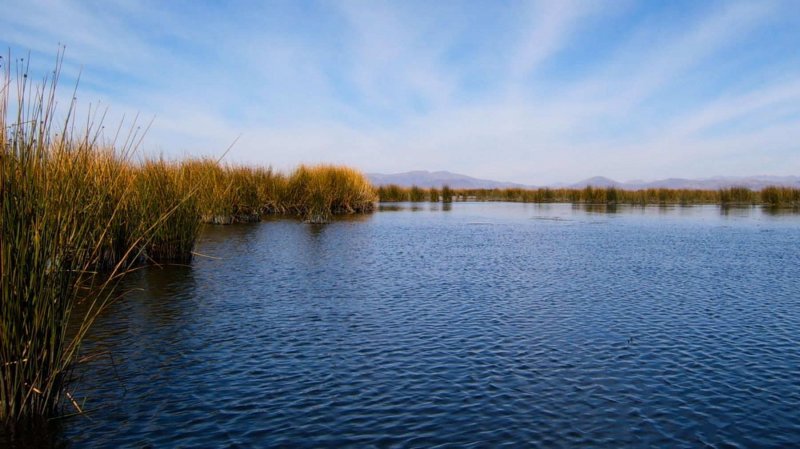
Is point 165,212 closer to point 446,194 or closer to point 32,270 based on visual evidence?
point 32,270

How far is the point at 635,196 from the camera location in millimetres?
75250

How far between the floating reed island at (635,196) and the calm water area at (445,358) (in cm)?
5545

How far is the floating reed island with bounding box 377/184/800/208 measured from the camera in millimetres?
64188

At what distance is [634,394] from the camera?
7.24m

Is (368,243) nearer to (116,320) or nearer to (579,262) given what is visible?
(579,262)

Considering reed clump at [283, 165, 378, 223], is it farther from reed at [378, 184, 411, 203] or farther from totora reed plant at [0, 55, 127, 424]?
totora reed plant at [0, 55, 127, 424]

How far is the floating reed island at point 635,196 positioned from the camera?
64188mm

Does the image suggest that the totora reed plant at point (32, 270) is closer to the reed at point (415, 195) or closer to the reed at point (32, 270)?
the reed at point (32, 270)

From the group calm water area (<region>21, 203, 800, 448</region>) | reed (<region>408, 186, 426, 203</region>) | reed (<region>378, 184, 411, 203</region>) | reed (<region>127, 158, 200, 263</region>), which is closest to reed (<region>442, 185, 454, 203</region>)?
reed (<region>408, 186, 426, 203</region>)

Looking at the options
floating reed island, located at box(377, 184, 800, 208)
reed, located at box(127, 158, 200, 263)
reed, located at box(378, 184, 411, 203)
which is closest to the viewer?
reed, located at box(127, 158, 200, 263)

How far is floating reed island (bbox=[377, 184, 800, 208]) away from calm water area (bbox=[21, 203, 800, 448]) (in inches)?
2183

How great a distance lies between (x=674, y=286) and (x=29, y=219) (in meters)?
14.1

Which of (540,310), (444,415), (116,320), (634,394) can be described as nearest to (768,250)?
(540,310)

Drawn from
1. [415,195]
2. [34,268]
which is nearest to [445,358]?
[34,268]
